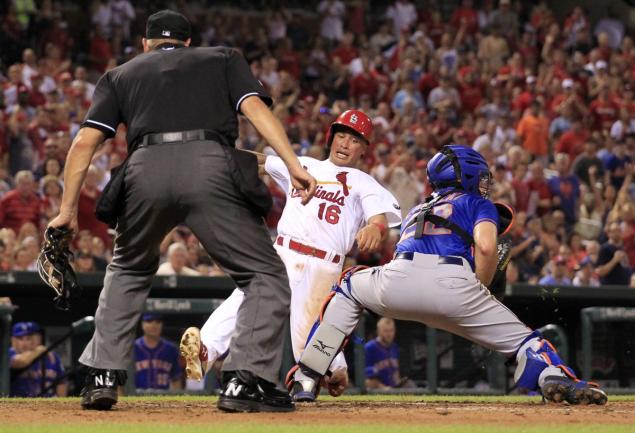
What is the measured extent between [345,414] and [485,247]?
124cm

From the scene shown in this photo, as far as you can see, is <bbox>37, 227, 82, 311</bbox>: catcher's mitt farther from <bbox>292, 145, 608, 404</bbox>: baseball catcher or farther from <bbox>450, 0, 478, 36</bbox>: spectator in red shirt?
<bbox>450, 0, 478, 36</bbox>: spectator in red shirt

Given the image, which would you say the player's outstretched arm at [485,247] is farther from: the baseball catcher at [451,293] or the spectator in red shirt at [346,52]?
the spectator in red shirt at [346,52]

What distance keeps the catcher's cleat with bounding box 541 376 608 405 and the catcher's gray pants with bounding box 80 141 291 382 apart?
1684 millimetres

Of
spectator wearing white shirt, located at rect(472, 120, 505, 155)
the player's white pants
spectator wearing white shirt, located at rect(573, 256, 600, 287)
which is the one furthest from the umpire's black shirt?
spectator wearing white shirt, located at rect(472, 120, 505, 155)

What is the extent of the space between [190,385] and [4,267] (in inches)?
90.2

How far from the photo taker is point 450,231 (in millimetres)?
7094

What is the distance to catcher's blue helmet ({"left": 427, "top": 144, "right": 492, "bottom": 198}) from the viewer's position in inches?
288

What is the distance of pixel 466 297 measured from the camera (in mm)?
6949

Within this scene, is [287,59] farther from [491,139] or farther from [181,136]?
[181,136]

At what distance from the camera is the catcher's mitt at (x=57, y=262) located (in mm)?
6383

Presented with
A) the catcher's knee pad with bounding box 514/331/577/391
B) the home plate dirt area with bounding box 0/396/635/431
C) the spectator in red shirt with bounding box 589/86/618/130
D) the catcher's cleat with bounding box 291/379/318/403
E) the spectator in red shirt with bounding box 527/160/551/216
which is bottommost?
the home plate dirt area with bounding box 0/396/635/431

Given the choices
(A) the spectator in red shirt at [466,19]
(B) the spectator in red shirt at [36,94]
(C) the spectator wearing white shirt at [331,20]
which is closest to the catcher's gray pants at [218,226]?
(B) the spectator in red shirt at [36,94]

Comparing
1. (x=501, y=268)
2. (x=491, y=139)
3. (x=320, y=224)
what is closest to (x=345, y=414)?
(x=501, y=268)

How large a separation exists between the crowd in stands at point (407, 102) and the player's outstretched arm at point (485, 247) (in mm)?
5746
